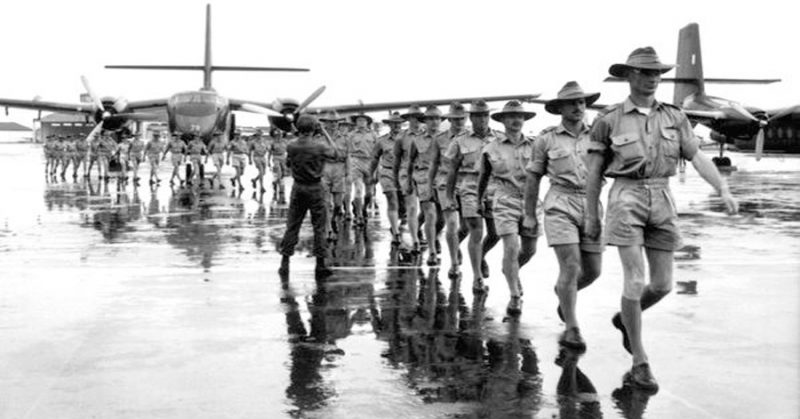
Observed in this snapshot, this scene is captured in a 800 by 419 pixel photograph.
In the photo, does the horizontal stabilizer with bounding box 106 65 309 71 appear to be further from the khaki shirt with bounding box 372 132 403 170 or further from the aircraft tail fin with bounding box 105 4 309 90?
the khaki shirt with bounding box 372 132 403 170

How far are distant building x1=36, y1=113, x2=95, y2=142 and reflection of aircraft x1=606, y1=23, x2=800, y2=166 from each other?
76803mm

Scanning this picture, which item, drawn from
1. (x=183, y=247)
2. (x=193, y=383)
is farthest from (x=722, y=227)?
(x=193, y=383)

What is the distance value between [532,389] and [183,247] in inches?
309

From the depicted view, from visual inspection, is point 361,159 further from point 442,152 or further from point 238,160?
point 238,160

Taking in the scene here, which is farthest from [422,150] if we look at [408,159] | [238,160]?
[238,160]

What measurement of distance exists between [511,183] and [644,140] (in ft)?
8.41

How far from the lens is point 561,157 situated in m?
6.78

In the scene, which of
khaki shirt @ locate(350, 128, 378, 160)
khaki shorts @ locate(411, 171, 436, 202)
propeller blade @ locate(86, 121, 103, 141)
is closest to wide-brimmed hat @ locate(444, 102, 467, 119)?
khaki shorts @ locate(411, 171, 436, 202)

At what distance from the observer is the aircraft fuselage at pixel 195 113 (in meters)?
31.3

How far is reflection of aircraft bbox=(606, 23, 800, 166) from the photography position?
120 feet

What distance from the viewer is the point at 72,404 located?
4.80 metres

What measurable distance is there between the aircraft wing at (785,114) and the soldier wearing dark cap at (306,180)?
107 ft

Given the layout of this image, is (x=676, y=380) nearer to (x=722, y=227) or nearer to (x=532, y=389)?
(x=532, y=389)

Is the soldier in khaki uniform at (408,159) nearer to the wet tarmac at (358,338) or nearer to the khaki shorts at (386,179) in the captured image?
the wet tarmac at (358,338)
